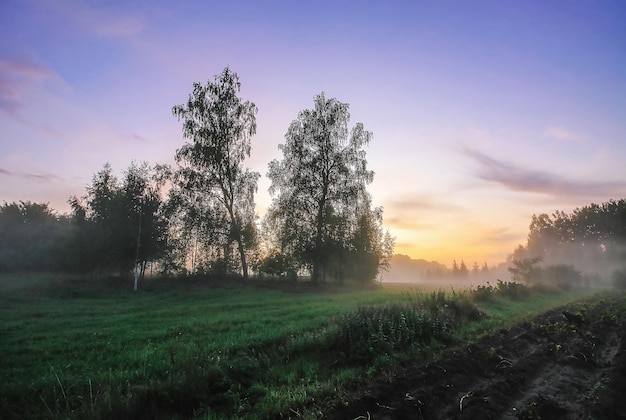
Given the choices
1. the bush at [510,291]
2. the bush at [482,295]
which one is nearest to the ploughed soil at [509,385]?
the bush at [482,295]

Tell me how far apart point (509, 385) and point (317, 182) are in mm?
31697

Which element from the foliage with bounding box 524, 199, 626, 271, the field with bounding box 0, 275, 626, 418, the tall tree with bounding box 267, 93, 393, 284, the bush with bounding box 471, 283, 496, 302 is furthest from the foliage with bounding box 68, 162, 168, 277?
the foliage with bounding box 524, 199, 626, 271

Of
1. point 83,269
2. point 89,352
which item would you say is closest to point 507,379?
point 89,352

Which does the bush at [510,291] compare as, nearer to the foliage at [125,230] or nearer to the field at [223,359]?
the field at [223,359]

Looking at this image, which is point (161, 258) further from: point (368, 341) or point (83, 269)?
point (368, 341)

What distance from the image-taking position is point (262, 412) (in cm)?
525

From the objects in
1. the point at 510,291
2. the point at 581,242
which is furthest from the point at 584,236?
the point at 510,291

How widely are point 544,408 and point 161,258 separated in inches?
1611

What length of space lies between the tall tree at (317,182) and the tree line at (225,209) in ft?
0.37

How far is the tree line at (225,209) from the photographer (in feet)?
115

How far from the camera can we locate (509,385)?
6.18 metres

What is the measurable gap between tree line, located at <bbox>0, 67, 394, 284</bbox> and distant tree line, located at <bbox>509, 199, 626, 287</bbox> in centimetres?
3531

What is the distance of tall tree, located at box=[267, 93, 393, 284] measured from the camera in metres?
36.9

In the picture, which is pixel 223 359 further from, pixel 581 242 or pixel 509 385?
pixel 581 242
